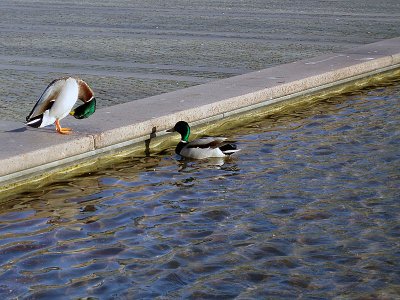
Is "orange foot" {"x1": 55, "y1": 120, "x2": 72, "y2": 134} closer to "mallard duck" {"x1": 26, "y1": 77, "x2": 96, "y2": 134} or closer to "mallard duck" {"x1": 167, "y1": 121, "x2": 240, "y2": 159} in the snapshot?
"mallard duck" {"x1": 26, "y1": 77, "x2": 96, "y2": 134}

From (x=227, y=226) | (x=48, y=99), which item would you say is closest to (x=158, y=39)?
(x=48, y=99)

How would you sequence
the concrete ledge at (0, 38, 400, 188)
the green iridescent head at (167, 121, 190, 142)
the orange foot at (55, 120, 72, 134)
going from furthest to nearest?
the green iridescent head at (167, 121, 190, 142), the orange foot at (55, 120, 72, 134), the concrete ledge at (0, 38, 400, 188)

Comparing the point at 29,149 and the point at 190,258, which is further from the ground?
the point at 29,149

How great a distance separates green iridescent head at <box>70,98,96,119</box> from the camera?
349 inches

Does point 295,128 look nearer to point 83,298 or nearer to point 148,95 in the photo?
point 148,95

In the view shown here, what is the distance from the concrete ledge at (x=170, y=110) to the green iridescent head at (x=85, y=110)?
0.32ft

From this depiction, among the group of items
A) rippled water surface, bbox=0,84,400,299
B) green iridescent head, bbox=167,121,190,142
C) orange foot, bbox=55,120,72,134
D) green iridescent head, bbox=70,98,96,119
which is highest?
green iridescent head, bbox=70,98,96,119

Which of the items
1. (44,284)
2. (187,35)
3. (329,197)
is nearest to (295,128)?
(329,197)

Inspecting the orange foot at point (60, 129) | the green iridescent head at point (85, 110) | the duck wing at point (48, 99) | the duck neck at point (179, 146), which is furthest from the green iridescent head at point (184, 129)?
the duck wing at point (48, 99)

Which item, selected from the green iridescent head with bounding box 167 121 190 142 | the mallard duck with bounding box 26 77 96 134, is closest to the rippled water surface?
the green iridescent head with bounding box 167 121 190 142

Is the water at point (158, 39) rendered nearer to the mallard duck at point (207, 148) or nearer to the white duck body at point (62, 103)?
the white duck body at point (62, 103)

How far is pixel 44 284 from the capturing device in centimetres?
605

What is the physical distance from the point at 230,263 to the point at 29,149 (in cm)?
241

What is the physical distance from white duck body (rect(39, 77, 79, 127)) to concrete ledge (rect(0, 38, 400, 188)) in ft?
0.56
